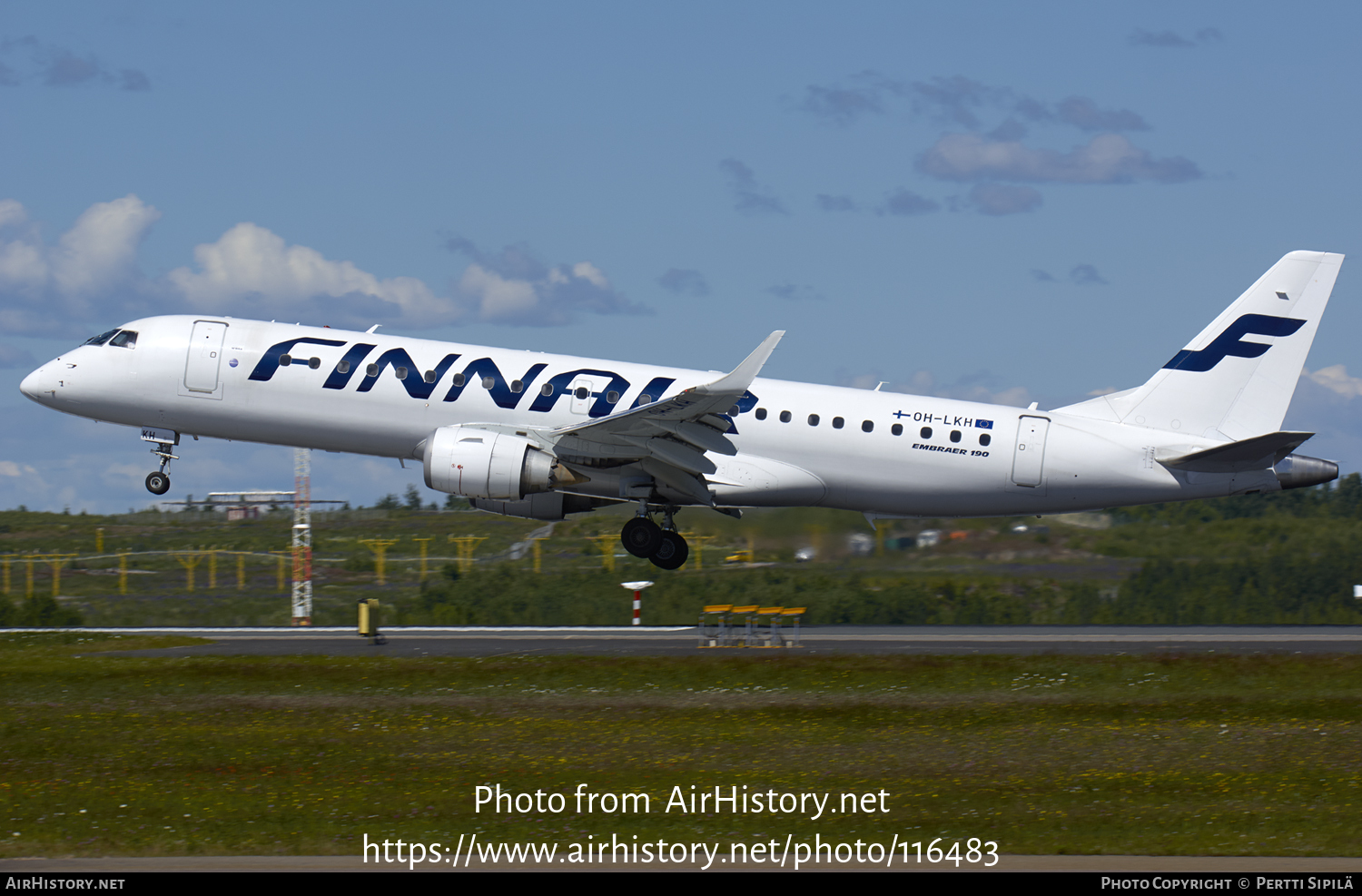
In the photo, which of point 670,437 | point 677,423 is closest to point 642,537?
point 670,437

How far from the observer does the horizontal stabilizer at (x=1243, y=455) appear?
29578 mm

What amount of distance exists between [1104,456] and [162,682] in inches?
830

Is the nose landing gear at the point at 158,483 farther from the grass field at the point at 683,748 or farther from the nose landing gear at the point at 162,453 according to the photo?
the grass field at the point at 683,748

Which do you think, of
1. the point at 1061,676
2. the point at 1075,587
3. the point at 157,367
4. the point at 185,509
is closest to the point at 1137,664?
the point at 1061,676

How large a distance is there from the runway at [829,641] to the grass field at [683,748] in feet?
8.45

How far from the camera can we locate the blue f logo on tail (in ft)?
107

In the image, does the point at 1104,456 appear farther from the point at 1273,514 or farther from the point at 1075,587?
the point at 1273,514

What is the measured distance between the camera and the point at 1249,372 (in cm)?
3259

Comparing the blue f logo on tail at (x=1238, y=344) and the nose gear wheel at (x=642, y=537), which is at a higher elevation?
the blue f logo on tail at (x=1238, y=344)

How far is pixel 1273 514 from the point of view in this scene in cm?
4469

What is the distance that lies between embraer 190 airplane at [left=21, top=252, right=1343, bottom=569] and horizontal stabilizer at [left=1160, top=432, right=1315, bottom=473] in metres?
0.05

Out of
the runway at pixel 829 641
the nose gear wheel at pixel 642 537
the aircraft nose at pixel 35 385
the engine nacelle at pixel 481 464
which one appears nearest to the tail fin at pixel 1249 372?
the runway at pixel 829 641

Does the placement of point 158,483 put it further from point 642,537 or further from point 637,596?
point 637,596

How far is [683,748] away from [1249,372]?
19016 mm
